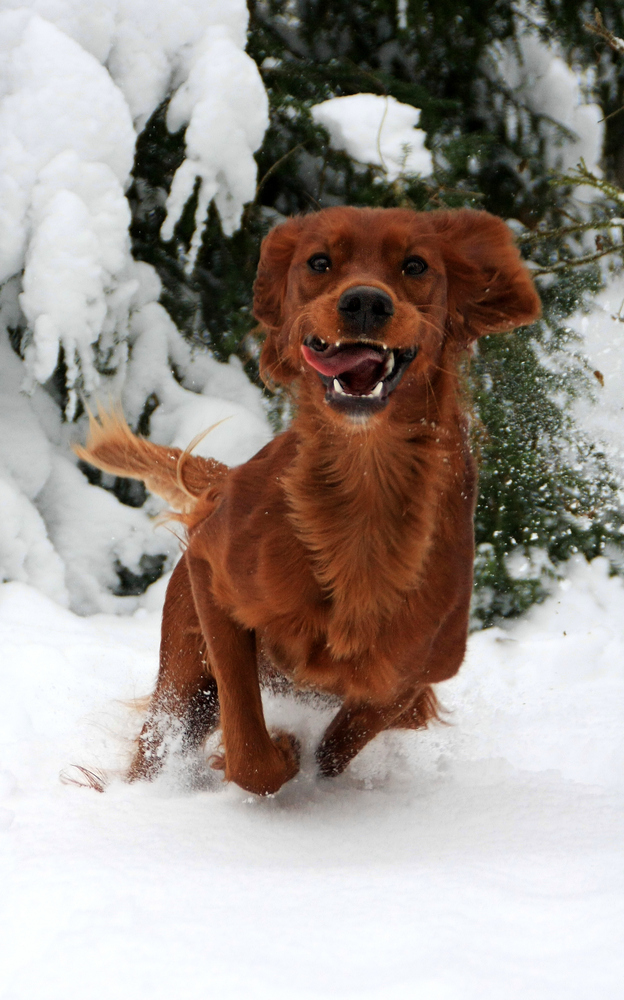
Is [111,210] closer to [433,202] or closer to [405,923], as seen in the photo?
[433,202]

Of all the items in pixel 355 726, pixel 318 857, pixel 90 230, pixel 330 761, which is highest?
pixel 90 230

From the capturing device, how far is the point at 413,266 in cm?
193

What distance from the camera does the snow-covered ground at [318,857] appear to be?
103 cm

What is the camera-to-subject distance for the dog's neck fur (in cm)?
197

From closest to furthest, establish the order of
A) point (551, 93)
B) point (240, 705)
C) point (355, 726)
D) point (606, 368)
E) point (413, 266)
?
point (413, 266) → point (240, 705) → point (355, 726) → point (606, 368) → point (551, 93)

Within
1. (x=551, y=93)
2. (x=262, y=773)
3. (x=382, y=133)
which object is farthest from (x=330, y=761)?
(x=551, y=93)

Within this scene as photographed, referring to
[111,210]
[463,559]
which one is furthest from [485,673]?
[111,210]

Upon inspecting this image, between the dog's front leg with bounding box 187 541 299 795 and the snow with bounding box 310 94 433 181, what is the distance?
6.49 ft

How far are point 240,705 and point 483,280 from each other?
1.07 m

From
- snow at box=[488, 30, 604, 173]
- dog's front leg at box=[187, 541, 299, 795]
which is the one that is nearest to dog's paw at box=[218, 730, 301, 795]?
dog's front leg at box=[187, 541, 299, 795]

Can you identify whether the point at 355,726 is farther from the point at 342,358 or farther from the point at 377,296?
the point at 377,296

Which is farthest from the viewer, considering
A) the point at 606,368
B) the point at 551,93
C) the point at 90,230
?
the point at 551,93

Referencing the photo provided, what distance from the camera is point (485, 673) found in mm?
3350

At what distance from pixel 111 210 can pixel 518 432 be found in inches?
63.8
